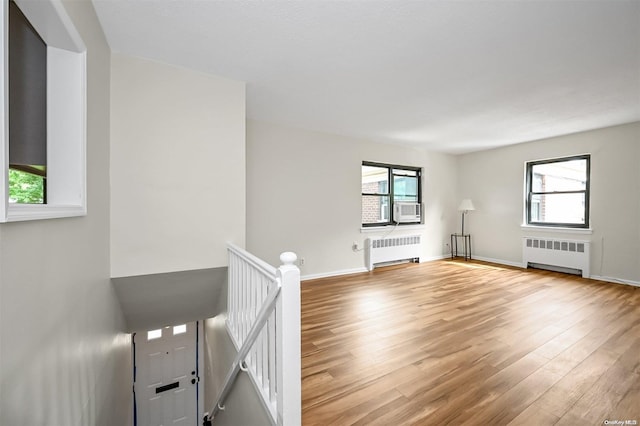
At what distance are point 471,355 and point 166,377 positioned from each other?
14.4ft

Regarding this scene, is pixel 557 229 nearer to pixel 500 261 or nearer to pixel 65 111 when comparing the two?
pixel 500 261

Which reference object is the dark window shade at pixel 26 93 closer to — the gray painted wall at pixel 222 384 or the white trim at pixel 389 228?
the gray painted wall at pixel 222 384

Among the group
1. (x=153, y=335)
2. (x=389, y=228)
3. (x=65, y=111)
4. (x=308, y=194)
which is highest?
(x=65, y=111)

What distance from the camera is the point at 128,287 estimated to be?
92.6 inches

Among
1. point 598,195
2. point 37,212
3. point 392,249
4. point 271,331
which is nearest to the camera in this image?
point 37,212

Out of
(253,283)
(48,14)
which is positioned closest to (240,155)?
(253,283)

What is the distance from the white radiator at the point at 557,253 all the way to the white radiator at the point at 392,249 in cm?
204

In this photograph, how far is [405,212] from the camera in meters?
5.64

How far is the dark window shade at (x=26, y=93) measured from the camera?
1.19 metres

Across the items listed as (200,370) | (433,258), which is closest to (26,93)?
(200,370)

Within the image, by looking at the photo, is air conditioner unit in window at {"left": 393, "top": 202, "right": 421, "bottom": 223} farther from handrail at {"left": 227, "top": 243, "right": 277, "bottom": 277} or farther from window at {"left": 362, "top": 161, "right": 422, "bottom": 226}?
handrail at {"left": 227, "top": 243, "right": 277, "bottom": 277}

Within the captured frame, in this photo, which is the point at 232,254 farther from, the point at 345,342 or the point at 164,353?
the point at 164,353

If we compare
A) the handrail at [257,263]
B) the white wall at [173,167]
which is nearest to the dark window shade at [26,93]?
the white wall at [173,167]

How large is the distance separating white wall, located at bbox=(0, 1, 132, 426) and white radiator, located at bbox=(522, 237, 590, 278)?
6.69m
